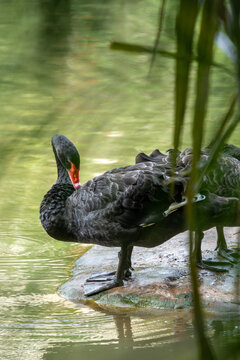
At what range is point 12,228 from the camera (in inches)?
173

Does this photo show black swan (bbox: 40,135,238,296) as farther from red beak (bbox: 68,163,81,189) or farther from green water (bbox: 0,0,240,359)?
green water (bbox: 0,0,240,359)

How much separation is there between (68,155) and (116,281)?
103 cm

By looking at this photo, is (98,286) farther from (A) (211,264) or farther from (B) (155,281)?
(A) (211,264)

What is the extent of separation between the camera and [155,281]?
10.6 ft

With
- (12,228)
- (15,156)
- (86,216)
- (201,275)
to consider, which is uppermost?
(15,156)

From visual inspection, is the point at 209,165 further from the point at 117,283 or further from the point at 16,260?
the point at 16,260

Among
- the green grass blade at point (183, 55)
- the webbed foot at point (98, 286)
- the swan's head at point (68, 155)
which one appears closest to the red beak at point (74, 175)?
the swan's head at point (68, 155)

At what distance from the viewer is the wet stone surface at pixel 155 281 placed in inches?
119

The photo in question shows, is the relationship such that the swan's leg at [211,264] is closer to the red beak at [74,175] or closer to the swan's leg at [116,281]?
the swan's leg at [116,281]

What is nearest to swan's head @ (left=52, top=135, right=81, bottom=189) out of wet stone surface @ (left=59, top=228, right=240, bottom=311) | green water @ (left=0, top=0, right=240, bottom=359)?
wet stone surface @ (left=59, top=228, right=240, bottom=311)

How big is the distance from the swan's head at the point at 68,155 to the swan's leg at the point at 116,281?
78 cm

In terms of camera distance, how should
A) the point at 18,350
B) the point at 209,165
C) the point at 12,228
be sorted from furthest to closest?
the point at 12,228 → the point at 18,350 → the point at 209,165

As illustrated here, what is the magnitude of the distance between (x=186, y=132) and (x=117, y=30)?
0.09 m

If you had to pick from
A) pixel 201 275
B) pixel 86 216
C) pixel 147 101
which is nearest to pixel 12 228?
→ pixel 86 216
